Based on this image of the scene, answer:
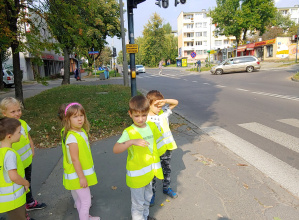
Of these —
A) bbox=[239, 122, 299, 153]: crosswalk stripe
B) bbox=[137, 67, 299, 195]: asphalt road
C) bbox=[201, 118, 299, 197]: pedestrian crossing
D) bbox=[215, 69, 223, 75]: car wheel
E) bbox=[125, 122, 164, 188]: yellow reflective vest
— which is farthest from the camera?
bbox=[215, 69, 223, 75]: car wheel

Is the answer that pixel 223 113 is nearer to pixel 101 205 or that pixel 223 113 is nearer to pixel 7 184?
pixel 101 205

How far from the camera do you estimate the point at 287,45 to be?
128ft

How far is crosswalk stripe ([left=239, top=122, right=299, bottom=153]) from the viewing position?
195 inches

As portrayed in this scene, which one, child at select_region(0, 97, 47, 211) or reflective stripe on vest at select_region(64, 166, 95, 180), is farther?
child at select_region(0, 97, 47, 211)

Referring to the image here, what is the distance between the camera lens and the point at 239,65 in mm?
26297

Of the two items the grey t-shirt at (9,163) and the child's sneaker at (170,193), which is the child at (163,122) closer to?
the child's sneaker at (170,193)

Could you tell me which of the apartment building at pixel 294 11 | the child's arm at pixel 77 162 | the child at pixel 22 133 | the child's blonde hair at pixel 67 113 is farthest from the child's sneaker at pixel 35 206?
the apartment building at pixel 294 11

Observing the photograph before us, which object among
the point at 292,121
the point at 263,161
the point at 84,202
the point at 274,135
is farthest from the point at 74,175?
the point at 292,121

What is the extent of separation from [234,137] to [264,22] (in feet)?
151

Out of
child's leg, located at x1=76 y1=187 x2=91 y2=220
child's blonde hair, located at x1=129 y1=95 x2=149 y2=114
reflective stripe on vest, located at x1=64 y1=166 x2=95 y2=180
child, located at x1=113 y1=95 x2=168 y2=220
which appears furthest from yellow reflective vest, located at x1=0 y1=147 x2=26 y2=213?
child's blonde hair, located at x1=129 y1=95 x2=149 y2=114

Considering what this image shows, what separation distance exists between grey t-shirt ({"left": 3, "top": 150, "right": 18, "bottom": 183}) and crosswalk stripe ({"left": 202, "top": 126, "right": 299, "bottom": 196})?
322cm

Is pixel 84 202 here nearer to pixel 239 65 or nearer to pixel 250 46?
pixel 239 65

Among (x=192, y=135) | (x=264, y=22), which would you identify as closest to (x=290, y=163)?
(x=192, y=135)

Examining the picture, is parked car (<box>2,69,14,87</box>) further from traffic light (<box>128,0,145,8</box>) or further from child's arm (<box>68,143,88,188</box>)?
child's arm (<box>68,143,88,188</box>)
